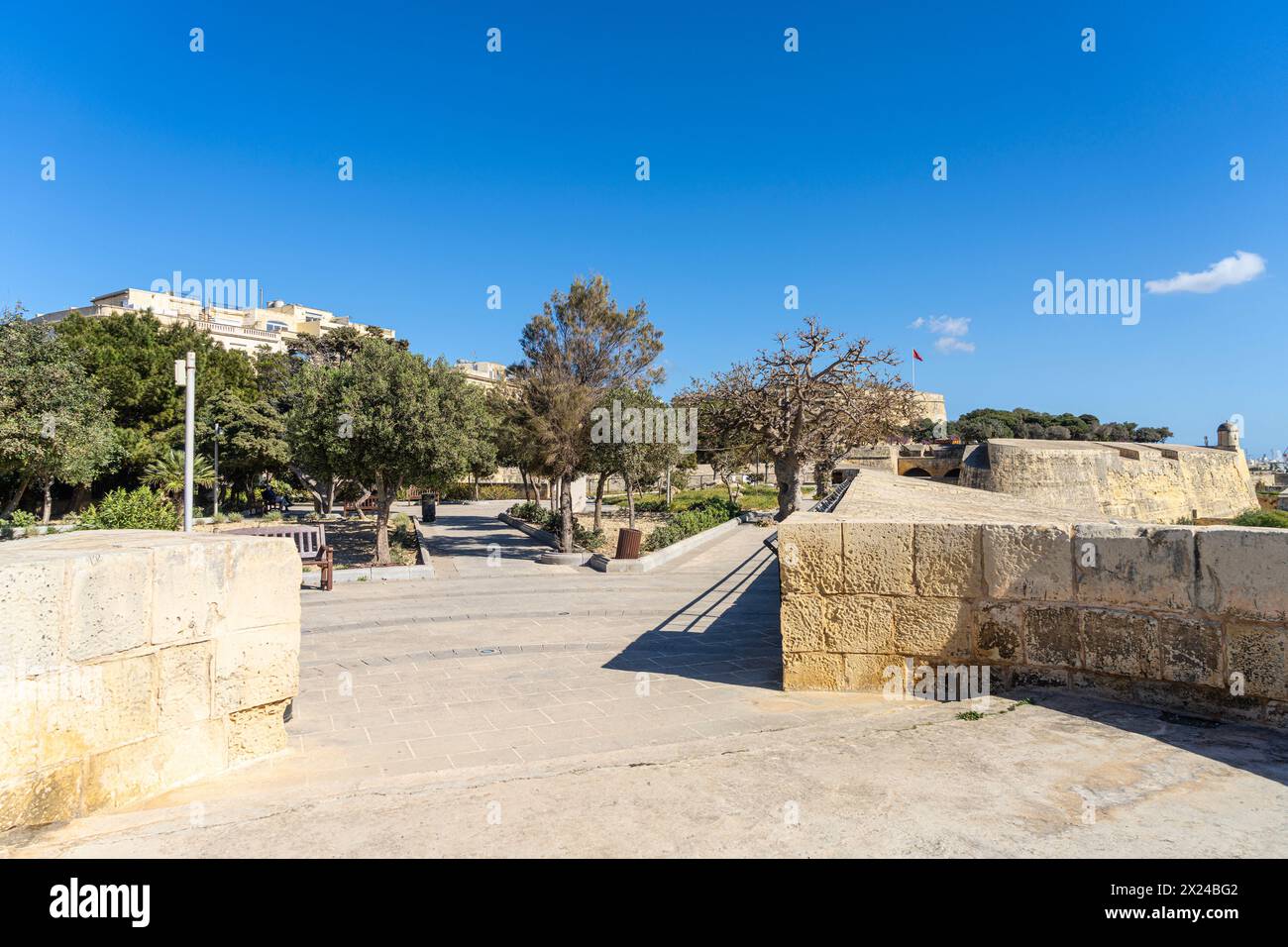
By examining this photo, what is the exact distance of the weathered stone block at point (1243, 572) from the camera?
13.1 ft

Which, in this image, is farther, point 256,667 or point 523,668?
point 523,668

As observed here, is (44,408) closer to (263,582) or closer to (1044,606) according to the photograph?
(263,582)

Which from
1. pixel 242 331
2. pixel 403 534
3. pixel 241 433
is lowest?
pixel 403 534

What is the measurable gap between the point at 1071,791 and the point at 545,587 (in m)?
9.72

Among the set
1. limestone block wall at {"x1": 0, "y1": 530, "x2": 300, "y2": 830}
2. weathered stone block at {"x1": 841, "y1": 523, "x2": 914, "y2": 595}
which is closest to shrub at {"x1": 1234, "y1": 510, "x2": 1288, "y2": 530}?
weathered stone block at {"x1": 841, "y1": 523, "x2": 914, "y2": 595}

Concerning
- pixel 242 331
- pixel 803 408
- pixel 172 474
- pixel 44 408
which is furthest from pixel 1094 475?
pixel 242 331

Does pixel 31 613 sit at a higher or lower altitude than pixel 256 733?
higher

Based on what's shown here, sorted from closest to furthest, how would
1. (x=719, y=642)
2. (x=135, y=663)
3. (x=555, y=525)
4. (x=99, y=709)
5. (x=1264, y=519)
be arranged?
1. (x=99, y=709)
2. (x=135, y=663)
3. (x=719, y=642)
4. (x=555, y=525)
5. (x=1264, y=519)

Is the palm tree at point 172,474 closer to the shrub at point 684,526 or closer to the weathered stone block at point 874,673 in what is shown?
the shrub at point 684,526

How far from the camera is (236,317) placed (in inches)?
3359

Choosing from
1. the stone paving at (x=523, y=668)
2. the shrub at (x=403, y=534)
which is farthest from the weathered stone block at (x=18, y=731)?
the shrub at (x=403, y=534)

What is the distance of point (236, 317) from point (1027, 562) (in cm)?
9801

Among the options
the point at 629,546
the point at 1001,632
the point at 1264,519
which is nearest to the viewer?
the point at 1001,632
